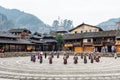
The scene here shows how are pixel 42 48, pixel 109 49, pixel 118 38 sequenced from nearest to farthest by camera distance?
pixel 118 38 < pixel 109 49 < pixel 42 48

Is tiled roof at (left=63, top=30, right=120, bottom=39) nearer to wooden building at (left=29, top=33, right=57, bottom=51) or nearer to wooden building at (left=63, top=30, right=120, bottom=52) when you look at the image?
wooden building at (left=63, top=30, right=120, bottom=52)

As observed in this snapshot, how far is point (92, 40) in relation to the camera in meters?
64.3

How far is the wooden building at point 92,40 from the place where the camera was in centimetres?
5975

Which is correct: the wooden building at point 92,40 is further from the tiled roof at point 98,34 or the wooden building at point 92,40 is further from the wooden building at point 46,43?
the wooden building at point 46,43

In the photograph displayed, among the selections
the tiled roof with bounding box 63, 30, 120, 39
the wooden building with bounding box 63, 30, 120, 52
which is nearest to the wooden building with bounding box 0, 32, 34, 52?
the wooden building with bounding box 63, 30, 120, 52

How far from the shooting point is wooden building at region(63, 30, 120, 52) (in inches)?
2352

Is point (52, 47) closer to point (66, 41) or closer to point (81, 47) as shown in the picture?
point (66, 41)

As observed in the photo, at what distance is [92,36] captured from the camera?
63.8 metres

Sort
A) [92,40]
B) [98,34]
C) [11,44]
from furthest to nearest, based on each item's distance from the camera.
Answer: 1. [92,40]
2. [98,34]
3. [11,44]

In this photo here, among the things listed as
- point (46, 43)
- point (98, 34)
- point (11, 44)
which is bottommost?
point (11, 44)

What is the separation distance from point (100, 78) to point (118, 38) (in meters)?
39.7

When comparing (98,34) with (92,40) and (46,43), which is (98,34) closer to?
(92,40)

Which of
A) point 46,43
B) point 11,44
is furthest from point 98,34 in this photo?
point 11,44

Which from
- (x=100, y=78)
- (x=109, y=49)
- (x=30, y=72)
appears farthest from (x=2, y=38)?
(x=100, y=78)
